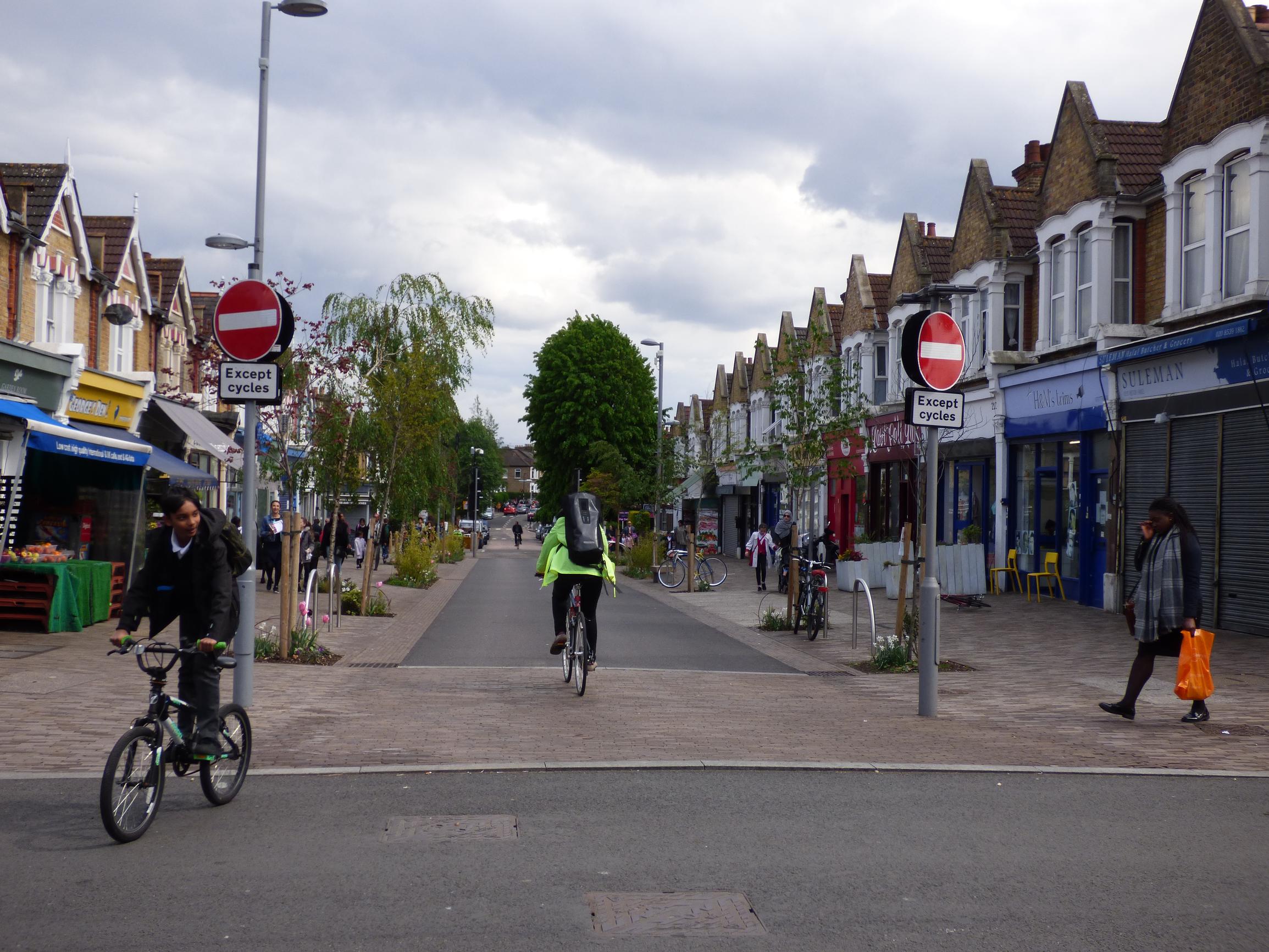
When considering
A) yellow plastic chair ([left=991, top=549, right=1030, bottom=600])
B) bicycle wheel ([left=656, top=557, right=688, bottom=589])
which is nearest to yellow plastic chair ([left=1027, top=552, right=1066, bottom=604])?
yellow plastic chair ([left=991, top=549, right=1030, bottom=600])

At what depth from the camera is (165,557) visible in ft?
21.4

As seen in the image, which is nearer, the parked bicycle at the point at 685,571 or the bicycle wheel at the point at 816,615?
the bicycle wheel at the point at 816,615

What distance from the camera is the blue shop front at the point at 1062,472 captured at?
75.8ft

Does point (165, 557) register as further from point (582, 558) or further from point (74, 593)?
point (74, 593)

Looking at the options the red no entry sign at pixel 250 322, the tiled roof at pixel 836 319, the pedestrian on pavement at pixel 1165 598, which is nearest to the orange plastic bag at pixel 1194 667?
the pedestrian on pavement at pixel 1165 598

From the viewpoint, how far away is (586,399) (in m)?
57.4

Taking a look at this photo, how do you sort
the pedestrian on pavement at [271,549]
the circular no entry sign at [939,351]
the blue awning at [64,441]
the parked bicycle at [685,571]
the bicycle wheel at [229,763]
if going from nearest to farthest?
the bicycle wheel at [229,763] → the circular no entry sign at [939,351] → the blue awning at [64,441] → the pedestrian on pavement at [271,549] → the parked bicycle at [685,571]

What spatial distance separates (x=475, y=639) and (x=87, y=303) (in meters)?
14.3

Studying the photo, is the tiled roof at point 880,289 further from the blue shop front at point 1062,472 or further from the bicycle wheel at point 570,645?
the bicycle wheel at point 570,645

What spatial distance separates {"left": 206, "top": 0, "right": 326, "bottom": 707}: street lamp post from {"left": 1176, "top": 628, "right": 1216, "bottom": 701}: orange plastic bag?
22.8 feet

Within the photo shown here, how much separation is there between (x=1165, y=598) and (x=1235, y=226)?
1110 centimetres

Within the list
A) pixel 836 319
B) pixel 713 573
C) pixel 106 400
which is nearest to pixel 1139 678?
pixel 106 400

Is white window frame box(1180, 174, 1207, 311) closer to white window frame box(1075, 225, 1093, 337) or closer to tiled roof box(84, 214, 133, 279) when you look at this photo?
white window frame box(1075, 225, 1093, 337)

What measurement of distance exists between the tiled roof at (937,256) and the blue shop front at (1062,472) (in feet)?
24.6
